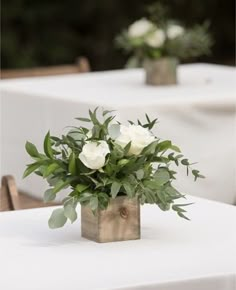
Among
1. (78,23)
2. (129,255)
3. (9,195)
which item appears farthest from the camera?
(78,23)

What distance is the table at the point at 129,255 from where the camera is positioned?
2.85 metres

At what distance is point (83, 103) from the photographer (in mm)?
5328

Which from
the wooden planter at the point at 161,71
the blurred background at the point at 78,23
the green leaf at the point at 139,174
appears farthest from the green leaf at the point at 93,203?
the blurred background at the point at 78,23

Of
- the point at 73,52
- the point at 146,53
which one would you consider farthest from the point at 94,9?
the point at 146,53

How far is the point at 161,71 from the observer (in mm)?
5941

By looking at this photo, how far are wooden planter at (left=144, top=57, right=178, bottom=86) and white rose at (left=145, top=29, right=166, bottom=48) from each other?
7cm

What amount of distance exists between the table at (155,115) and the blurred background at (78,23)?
575 cm

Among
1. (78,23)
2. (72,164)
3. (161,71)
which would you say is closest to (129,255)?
(72,164)

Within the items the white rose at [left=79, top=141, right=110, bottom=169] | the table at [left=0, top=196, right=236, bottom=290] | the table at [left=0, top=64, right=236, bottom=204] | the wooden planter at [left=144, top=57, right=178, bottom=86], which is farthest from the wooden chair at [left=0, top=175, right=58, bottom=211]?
the wooden planter at [left=144, top=57, right=178, bottom=86]

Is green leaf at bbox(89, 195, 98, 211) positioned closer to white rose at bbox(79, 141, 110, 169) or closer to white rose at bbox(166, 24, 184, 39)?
white rose at bbox(79, 141, 110, 169)

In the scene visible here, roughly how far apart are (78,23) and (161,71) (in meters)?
6.31

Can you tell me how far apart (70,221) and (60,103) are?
83.3 inches

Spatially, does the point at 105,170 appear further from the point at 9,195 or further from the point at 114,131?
the point at 9,195

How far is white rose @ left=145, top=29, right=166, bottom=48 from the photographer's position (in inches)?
234
